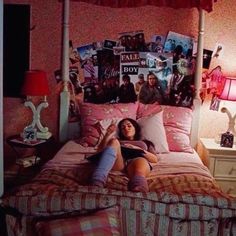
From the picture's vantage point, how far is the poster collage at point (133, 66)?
3.37 metres

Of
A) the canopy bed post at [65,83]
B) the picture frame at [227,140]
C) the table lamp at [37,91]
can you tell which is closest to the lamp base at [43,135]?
the table lamp at [37,91]

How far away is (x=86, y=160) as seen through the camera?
8.98 ft

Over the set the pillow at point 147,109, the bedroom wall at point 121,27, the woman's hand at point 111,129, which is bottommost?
the woman's hand at point 111,129

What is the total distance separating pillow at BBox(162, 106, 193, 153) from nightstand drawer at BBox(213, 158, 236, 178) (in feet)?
0.75

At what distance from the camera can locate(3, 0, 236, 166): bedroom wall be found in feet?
10.9

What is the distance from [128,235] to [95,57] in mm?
1886

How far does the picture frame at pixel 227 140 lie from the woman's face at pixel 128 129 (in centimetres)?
73

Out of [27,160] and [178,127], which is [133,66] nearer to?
[178,127]

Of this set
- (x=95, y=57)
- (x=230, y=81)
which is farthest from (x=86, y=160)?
(x=230, y=81)

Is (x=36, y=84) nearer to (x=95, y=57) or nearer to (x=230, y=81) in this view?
(x=95, y=57)

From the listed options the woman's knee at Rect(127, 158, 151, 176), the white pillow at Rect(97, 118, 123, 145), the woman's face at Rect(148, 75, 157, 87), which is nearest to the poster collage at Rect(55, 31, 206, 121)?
the woman's face at Rect(148, 75, 157, 87)

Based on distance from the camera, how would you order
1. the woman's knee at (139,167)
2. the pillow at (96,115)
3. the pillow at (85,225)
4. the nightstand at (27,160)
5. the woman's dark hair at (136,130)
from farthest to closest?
the nightstand at (27,160) → the pillow at (96,115) → the woman's dark hair at (136,130) → the woman's knee at (139,167) → the pillow at (85,225)

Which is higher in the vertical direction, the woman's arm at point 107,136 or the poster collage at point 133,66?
the poster collage at point 133,66

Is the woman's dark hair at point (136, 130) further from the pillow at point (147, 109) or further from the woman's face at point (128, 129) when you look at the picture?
the pillow at point (147, 109)
